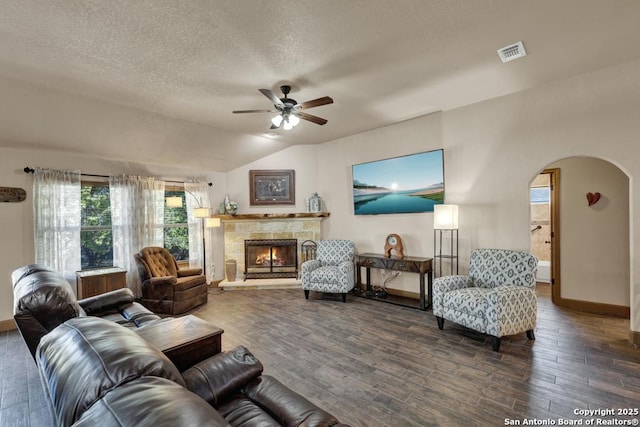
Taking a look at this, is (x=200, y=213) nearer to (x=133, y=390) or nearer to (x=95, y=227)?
(x=95, y=227)

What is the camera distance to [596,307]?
155 inches

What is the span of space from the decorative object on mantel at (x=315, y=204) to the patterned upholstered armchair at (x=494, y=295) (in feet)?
9.47

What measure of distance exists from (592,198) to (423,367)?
3556 millimetres

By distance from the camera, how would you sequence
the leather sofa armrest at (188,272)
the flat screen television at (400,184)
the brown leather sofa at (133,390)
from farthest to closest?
the leather sofa armrest at (188,272) < the flat screen television at (400,184) < the brown leather sofa at (133,390)

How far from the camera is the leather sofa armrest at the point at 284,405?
3.86ft

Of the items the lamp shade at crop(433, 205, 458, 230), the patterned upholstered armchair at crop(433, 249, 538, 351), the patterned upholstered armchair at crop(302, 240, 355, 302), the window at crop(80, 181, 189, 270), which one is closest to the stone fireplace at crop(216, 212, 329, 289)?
the patterned upholstered armchair at crop(302, 240, 355, 302)

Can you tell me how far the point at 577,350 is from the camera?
2846 mm

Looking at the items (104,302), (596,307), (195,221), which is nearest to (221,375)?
(104,302)

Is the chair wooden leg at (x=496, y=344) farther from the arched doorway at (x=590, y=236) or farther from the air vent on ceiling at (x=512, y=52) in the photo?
the air vent on ceiling at (x=512, y=52)

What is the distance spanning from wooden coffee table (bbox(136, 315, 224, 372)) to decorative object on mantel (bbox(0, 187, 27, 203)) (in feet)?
11.6

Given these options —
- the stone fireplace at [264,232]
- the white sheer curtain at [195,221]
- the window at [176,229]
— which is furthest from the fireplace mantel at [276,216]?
the window at [176,229]

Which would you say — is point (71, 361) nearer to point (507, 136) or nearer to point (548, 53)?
point (548, 53)

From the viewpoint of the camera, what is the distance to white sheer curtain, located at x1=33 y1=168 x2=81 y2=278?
3.86m

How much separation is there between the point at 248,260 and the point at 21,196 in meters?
3.52
